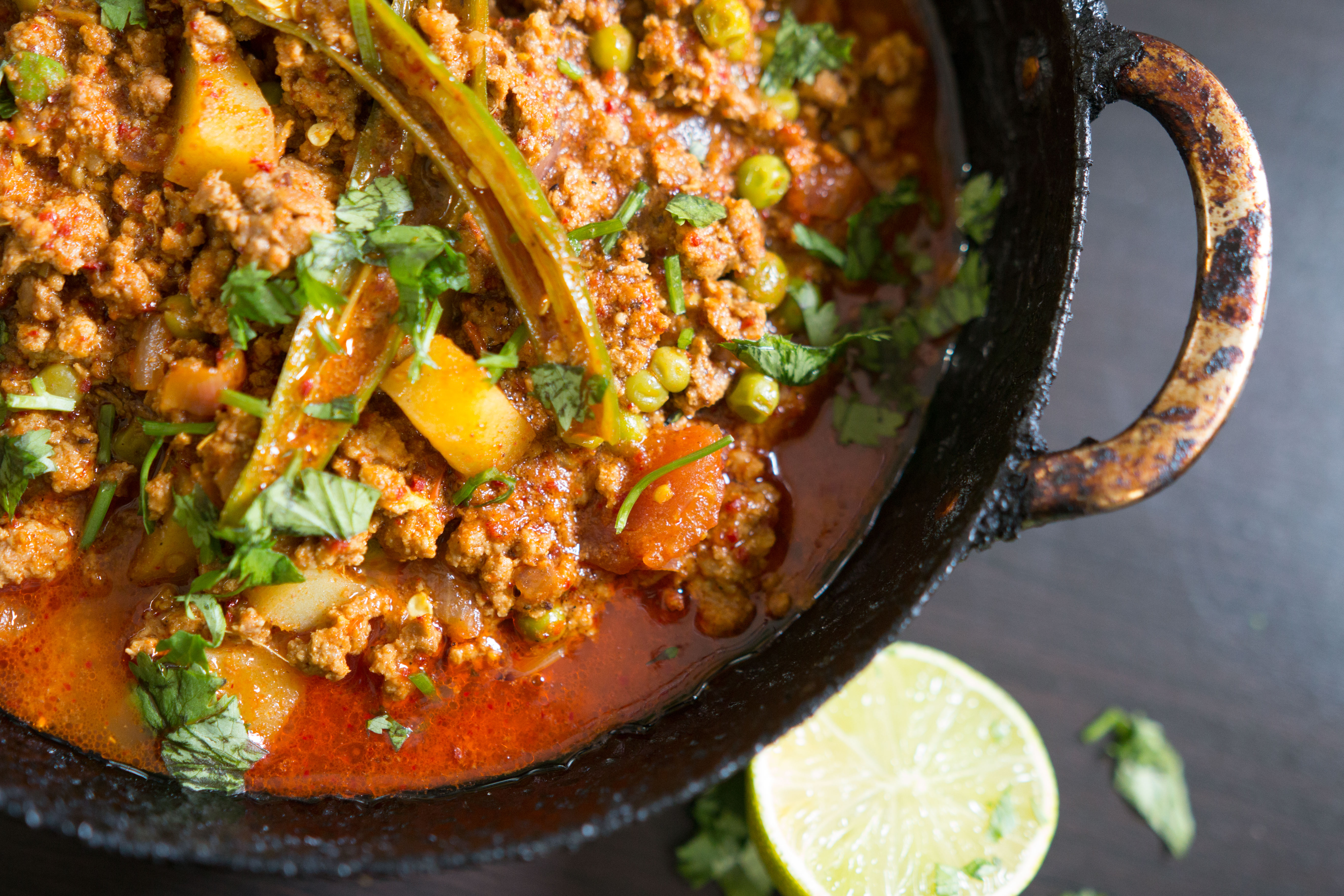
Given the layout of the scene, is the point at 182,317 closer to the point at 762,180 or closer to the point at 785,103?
the point at 762,180

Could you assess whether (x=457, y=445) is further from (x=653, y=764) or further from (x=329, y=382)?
(x=653, y=764)

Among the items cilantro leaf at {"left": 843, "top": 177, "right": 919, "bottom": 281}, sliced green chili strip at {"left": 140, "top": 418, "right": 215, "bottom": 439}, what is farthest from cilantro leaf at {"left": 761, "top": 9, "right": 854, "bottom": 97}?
sliced green chili strip at {"left": 140, "top": 418, "right": 215, "bottom": 439}

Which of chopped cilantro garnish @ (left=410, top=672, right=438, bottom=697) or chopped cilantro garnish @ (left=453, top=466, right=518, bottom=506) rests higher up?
chopped cilantro garnish @ (left=453, top=466, right=518, bottom=506)

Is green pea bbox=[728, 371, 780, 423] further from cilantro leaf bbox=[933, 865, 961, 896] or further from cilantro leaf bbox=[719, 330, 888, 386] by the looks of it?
cilantro leaf bbox=[933, 865, 961, 896]

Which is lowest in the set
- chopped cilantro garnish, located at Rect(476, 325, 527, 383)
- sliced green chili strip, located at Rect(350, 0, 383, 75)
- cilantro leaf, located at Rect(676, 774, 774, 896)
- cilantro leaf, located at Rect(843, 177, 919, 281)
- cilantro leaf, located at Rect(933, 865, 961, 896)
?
cilantro leaf, located at Rect(676, 774, 774, 896)

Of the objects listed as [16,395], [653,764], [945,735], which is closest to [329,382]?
[16,395]

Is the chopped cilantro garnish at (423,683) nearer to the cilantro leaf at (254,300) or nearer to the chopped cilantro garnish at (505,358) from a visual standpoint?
the chopped cilantro garnish at (505,358)

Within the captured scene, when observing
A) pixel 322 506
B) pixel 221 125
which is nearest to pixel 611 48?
pixel 221 125
